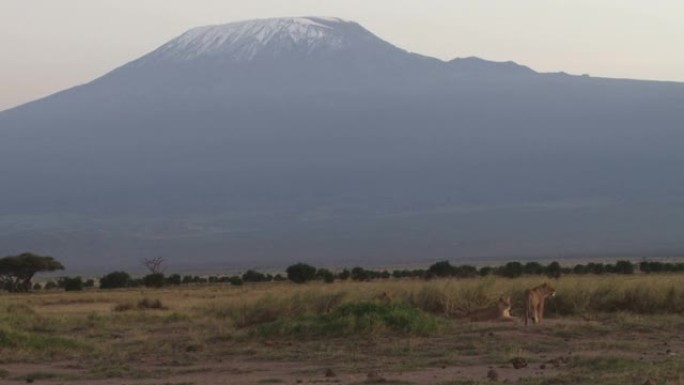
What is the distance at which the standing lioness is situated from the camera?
2170 centimetres

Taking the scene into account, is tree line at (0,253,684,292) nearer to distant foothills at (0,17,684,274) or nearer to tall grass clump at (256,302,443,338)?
tall grass clump at (256,302,443,338)

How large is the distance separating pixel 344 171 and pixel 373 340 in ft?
384

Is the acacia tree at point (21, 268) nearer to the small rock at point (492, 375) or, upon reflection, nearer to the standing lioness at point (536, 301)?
the standing lioness at point (536, 301)

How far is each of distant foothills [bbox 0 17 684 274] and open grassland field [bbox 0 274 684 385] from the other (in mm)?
56223

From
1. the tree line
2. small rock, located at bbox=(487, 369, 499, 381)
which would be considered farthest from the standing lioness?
the tree line

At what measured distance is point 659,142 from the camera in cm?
14212

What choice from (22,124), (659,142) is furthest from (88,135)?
(659,142)

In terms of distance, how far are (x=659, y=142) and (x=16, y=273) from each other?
98151 mm

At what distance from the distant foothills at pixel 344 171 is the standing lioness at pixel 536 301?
194 feet

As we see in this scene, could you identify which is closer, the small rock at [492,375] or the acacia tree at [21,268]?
the small rock at [492,375]

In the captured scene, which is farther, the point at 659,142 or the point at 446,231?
the point at 659,142

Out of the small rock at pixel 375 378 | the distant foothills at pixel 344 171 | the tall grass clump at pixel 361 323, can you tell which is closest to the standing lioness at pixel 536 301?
the tall grass clump at pixel 361 323

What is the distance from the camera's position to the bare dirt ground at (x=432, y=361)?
15.3 m

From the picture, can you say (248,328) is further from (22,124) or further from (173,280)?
(22,124)
